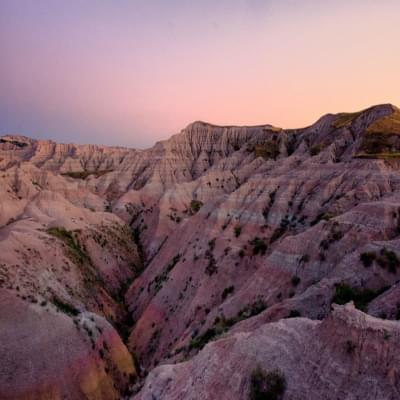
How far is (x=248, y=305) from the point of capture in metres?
21.4

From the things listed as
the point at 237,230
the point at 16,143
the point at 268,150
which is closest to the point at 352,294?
the point at 237,230

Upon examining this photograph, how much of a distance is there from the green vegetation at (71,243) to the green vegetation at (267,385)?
30.2 m

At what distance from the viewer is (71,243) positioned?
4053 centimetres

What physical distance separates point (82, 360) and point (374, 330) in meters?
17.1

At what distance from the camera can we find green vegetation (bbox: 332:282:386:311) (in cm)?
1493

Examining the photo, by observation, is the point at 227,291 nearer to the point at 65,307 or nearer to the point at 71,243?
the point at 65,307

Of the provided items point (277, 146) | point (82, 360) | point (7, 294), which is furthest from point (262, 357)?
point (277, 146)

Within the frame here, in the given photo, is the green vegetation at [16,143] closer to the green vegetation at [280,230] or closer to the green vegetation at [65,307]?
the green vegetation at [65,307]

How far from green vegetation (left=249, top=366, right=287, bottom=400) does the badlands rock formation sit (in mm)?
102

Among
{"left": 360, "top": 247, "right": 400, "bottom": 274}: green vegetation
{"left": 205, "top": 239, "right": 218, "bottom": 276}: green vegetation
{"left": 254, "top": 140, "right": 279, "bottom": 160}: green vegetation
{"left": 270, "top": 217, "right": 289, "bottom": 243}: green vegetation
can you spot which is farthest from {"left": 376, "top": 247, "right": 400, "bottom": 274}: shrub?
{"left": 254, "top": 140, "right": 279, "bottom": 160}: green vegetation

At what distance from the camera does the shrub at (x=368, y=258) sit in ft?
54.4

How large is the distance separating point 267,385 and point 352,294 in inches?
333

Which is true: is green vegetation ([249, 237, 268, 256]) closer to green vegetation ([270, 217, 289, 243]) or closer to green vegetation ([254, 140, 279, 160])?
green vegetation ([270, 217, 289, 243])

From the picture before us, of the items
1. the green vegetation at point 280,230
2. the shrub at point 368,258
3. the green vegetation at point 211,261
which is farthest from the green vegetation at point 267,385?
the green vegetation at point 280,230
